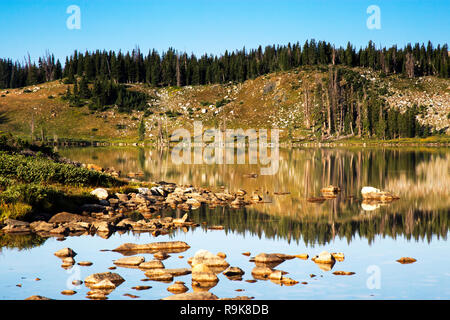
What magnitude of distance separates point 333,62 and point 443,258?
179075 millimetres

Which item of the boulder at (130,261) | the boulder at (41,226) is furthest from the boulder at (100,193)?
the boulder at (130,261)

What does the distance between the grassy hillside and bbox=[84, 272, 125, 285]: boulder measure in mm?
124067

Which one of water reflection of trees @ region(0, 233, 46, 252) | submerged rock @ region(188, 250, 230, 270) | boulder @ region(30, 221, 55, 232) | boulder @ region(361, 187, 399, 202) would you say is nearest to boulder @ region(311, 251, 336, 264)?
submerged rock @ region(188, 250, 230, 270)

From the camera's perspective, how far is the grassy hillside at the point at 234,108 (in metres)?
151

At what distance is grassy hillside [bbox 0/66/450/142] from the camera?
151 metres

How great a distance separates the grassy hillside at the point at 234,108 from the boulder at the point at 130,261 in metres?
122

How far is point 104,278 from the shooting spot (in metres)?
13.1

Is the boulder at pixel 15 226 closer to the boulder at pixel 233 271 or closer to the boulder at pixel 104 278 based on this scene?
the boulder at pixel 104 278

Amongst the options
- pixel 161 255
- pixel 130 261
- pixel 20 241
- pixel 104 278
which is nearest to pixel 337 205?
pixel 161 255

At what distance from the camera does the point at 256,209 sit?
26281 mm

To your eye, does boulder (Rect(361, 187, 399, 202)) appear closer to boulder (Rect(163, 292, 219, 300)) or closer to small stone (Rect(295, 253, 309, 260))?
small stone (Rect(295, 253, 309, 260))
